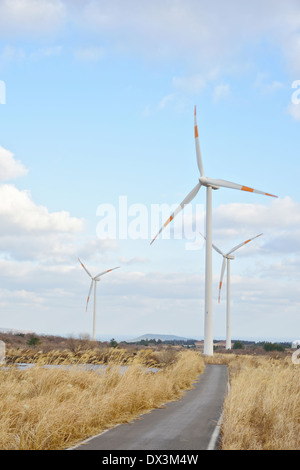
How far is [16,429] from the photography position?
1198cm

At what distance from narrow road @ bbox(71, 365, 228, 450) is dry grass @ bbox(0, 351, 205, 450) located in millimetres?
558

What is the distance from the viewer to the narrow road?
12.1m

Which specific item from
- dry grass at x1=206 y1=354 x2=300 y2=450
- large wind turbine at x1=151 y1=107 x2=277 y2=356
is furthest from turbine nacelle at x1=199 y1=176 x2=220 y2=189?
dry grass at x1=206 y1=354 x2=300 y2=450

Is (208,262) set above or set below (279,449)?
above

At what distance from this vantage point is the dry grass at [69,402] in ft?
39.3

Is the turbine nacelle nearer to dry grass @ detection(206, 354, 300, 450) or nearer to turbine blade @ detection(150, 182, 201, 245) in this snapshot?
turbine blade @ detection(150, 182, 201, 245)

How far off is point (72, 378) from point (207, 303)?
1436 inches

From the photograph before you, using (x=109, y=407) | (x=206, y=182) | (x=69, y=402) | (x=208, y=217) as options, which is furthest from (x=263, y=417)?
(x=206, y=182)

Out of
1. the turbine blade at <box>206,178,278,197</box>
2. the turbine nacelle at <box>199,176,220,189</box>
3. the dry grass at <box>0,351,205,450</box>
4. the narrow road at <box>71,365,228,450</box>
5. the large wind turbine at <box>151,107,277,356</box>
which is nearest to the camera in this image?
the dry grass at <box>0,351,205,450</box>

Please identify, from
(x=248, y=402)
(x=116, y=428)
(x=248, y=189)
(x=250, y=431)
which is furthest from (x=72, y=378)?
(x=248, y=189)

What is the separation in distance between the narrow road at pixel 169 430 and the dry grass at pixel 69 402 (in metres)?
0.56

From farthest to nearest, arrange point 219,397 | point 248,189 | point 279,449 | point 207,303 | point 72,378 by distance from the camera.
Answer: point 207,303 → point 248,189 → point 219,397 → point 72,378 → point 279,449
